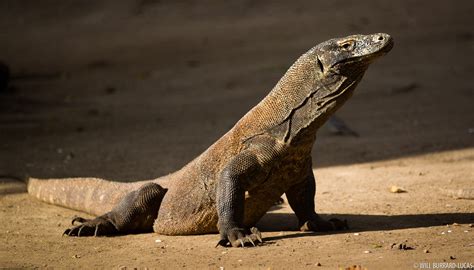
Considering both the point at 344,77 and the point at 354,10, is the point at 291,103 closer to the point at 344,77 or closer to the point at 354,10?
the point at 344,77

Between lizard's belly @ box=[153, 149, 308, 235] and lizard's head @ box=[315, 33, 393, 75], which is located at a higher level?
lizard's head @ box=[315, 33, 393, 75]

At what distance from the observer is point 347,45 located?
Result: 627cm

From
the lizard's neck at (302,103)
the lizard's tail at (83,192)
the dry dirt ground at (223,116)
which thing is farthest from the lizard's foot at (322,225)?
the lizard's tail at (83,192)

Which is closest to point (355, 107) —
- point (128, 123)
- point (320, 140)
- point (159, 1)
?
point (320, 140)

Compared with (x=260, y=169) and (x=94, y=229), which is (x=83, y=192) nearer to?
(x=94, y=229)

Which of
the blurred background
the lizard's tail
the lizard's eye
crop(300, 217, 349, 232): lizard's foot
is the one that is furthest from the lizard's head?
the blurred background

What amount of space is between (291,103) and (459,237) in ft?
4.87

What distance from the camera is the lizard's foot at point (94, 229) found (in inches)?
283

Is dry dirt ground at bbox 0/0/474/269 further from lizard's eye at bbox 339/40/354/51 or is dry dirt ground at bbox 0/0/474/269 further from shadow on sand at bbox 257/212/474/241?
lizard's eye at bbox 339/40/354/51

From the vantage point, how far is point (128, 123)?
13531mm

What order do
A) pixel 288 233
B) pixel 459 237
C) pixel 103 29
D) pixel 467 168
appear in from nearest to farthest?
pixel 459 237 → pixel 288 233 → pixel 467 168 → pixel 103 29

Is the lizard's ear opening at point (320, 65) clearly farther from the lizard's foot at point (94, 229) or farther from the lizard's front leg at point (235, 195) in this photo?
the lizard's foot at point (94, 229)

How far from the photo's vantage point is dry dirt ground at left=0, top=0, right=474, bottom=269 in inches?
253

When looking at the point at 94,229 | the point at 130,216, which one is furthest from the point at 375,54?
the point at 94,229
